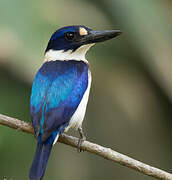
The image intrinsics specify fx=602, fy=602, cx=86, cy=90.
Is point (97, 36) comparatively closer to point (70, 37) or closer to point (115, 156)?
point (70, 37)

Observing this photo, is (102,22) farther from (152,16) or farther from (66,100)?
(66,100)

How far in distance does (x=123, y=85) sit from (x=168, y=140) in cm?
112

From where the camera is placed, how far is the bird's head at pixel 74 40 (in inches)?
242

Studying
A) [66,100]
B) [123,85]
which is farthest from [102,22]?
[66,100]

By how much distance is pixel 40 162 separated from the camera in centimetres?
519

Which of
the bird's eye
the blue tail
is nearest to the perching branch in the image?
the blue tail

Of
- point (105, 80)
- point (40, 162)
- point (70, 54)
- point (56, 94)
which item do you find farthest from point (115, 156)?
point (105, 80)

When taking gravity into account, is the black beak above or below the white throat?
above

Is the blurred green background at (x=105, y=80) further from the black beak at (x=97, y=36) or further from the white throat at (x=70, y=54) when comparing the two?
the black beak at (x=97, y=36)

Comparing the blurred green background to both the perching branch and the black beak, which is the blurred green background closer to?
the black beak

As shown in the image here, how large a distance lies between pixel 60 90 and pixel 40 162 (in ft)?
2.45

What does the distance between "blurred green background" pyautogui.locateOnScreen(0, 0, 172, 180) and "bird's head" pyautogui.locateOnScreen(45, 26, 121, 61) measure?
1.61 ft

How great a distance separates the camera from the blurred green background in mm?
7000

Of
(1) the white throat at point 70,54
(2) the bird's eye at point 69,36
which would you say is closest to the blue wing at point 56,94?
(1) the white throat at point 70,54
